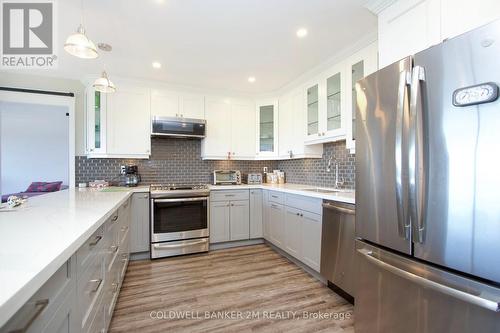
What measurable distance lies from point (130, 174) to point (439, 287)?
339 cm

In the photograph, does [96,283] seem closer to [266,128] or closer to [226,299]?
[226,299]

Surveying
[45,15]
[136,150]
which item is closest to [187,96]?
[136,150]

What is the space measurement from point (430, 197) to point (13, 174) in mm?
8115

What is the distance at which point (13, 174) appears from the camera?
19.2ft

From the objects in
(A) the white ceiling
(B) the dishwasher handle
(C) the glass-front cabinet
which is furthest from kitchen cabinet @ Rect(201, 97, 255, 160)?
(B) the dishwasher handle

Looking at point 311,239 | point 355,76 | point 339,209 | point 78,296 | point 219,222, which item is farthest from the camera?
point 219,222

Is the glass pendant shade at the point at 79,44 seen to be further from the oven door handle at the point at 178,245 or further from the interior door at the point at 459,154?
the oven door handle at the point at 178,245

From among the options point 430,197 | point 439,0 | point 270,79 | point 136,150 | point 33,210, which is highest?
point 270,79

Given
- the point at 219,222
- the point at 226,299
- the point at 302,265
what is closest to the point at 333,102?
the point at 302,265

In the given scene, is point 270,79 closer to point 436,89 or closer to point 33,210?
point 436,89

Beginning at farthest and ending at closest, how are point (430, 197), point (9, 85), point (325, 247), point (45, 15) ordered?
point (9, 85) → point (325, 247) → point (45, 15) → point (430, 197)

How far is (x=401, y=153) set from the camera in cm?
123

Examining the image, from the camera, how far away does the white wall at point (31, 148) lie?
5816 millimetres

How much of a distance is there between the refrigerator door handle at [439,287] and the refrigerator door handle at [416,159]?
19 centimetres
